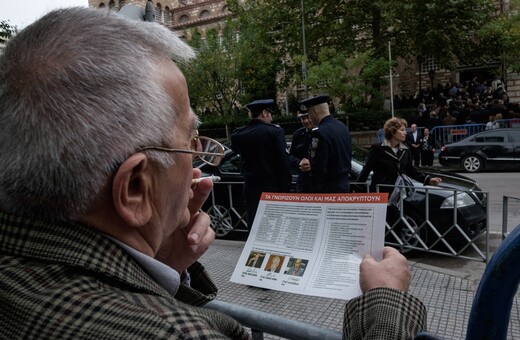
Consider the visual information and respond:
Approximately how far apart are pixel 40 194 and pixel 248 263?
35.0 inches

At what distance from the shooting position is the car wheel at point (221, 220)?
320 inches

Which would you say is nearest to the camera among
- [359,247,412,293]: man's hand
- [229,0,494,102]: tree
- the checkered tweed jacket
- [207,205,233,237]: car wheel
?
the checkered tweed jacket

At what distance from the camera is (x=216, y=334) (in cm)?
88

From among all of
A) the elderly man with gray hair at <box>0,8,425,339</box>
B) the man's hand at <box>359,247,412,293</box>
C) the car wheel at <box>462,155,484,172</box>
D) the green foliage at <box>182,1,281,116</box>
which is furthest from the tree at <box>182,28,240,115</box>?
the elderly man with gray hair at <box>0,8,425,339</box>

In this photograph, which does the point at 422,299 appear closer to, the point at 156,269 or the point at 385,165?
the point at 385,165

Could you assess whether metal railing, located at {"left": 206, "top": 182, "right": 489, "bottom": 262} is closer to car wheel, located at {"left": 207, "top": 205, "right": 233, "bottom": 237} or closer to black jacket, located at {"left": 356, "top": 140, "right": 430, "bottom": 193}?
black jacket, located at {"left": 356, "top": 140, "right": 430, "bottom": 193}

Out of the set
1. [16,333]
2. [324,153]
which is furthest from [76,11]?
[324,153]

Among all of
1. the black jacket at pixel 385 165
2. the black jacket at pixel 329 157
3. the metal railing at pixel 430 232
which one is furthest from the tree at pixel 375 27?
the black jacket at pixel 329 157

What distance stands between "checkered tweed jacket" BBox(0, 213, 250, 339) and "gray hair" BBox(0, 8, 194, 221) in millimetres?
62

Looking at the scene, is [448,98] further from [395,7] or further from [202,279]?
[202,279]

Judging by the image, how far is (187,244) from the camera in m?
1.55

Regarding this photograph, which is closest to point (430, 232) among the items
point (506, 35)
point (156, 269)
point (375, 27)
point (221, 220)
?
point (221, 220)

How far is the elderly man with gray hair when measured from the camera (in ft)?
2.83

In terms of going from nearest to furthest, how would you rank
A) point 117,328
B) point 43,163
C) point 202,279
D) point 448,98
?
point 117,328 → point 43,163 → point 202,279 → point 448,98
